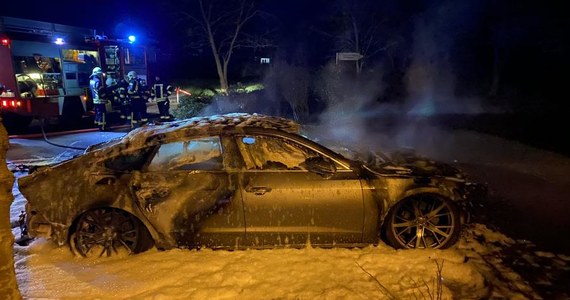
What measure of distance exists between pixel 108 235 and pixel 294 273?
6.31ft

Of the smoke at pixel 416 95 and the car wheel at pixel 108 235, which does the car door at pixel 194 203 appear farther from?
the smoke at pixel 416 95

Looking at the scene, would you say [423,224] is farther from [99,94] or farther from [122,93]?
[99,94]

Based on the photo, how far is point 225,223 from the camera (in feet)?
13.6

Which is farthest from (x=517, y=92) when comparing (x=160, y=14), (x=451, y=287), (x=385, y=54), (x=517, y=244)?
(x=160, y=14)

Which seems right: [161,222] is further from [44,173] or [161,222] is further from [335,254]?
[335,254]

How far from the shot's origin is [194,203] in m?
4.13

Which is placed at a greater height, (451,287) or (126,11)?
(126,11)

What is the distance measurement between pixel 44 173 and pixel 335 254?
304 cm

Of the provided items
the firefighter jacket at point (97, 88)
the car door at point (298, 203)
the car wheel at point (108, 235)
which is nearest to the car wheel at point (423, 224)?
the car door at point (298, 203)

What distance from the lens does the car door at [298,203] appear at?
161 inches

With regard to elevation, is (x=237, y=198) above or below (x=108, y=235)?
above

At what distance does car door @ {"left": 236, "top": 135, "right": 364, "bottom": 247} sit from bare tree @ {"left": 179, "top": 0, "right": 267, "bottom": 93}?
67.9 ft

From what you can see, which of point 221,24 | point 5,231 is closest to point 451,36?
point 221,24

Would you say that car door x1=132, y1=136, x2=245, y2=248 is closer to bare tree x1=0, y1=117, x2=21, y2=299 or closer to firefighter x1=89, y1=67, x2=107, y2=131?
bare tree x1=0, y1=117, x2=21, y2=299
